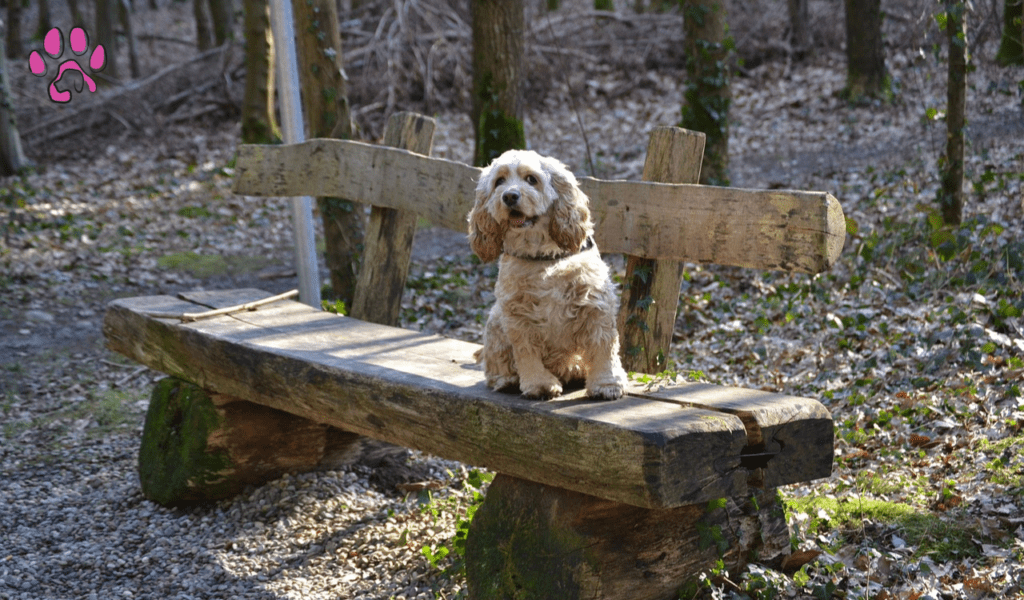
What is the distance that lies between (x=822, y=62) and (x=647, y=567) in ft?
46.7

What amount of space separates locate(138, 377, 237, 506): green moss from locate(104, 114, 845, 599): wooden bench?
1 centimetres

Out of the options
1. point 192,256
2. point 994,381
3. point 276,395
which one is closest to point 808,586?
point 994,381

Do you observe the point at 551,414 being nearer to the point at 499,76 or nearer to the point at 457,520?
the point at 457,520

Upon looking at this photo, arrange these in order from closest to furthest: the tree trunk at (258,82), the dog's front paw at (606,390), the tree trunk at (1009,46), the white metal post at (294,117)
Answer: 1. the dog's front paw at (606,390)
2. the white metal post at (294,117)
3. the tree trunk at (1009,46)
4. the tree trunk at (258,82)

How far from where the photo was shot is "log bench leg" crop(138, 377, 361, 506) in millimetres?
5527

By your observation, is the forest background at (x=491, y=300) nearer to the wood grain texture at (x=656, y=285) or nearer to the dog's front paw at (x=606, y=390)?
the wood grain texture at (x=656, y=285)

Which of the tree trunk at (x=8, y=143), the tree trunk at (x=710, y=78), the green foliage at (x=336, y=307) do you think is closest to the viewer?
the green foliage at (x=336, y=307)

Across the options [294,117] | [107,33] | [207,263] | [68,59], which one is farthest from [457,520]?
[107,33]

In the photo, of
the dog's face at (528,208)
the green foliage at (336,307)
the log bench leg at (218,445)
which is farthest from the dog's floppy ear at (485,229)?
the green foliage at (336,307)

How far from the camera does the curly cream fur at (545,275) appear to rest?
3479 millimetres

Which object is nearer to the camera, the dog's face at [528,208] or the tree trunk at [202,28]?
the dog's face at [528,208]

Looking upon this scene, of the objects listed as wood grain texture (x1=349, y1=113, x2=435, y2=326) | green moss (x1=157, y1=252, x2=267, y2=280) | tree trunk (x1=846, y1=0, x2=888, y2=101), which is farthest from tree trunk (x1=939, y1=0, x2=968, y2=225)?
green moss (x1=157, y1=252, x2=267, y2=280)

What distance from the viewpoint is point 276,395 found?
4.76 meters

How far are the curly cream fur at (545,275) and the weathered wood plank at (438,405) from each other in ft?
0.58
